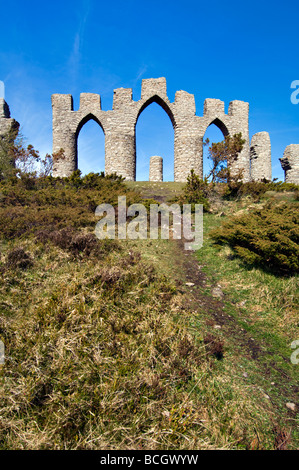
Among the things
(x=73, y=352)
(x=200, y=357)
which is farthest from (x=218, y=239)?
(x=73, y=352)

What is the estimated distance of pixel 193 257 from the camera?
6.72m

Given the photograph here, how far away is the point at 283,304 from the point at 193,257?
2.53m

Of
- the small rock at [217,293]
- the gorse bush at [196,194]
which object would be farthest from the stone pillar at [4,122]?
the small rock at [217,293]

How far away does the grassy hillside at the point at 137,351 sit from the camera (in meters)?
2.41

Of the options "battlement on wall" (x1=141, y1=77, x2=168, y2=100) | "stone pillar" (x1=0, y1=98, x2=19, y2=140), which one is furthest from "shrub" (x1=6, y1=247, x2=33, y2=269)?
"battlement on wall" (x1=141, y1=77, x2=168, y2=100)

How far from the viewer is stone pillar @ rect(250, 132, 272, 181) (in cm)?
2133

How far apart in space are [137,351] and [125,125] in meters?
19.3

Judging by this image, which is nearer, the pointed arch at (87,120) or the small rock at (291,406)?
the small rock at (291,406)

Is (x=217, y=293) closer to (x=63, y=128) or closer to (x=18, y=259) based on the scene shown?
(x=18, y=259)

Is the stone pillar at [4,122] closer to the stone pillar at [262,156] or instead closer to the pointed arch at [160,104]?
the pointed arch at [160,104]

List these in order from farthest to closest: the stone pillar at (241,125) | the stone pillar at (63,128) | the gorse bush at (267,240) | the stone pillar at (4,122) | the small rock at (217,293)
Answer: the stone pillar at (241,125) → the stone pillar at (63,128) → the stone pillar at (4,122) → the gorse bush at (267,240) → the small rock at (217,293)

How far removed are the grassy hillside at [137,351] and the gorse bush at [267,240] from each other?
338 millimetres

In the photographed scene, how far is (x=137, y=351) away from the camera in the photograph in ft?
10.3
